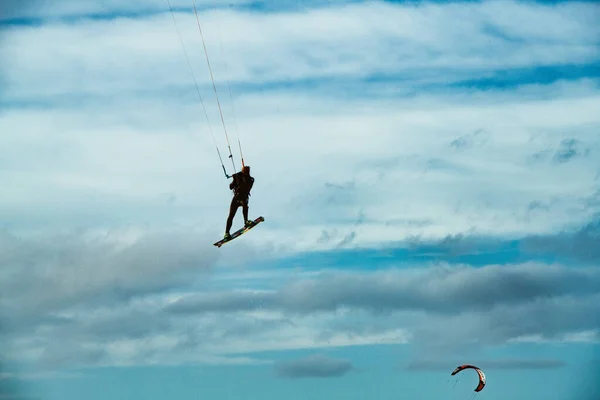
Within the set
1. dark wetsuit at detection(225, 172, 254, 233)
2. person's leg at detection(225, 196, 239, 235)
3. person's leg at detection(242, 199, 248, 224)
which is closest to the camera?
dark wetsuit at detection(225, 172, 254, 233)

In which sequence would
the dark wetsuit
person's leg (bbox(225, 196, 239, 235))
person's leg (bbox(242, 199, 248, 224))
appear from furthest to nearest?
person's leg (bbox(242, 199, 248, 224)) < person's leg (bbox(225, 196, 239, 235)) < the dark wetsuit

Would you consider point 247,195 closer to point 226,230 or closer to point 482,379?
point 226,230

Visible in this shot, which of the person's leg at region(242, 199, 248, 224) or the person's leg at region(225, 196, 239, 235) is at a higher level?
the person's leg at region(242, 199, 248, 224)

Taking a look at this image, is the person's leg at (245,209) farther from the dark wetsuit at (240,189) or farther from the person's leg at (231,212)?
the person's leg at (231,212)

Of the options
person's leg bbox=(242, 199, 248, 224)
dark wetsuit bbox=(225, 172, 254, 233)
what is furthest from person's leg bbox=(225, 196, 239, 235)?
person's leg bbox=(242, 199, 248, 224)

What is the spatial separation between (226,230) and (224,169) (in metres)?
4.50

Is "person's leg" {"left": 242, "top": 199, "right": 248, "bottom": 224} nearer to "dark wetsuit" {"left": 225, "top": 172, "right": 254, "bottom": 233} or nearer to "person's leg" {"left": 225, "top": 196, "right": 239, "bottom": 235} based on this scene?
"dark wetsuit" {"left": 225, "top": 172, "right": 254, "bottom": 233}

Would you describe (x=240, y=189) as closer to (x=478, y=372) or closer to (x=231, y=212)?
(x=231, y=212)

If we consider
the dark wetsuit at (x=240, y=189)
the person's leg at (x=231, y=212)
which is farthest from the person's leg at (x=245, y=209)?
the person's leg at (x=231, y=212)

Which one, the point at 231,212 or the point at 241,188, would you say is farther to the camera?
the point at 231,212

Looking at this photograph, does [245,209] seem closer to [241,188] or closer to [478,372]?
[241,188]

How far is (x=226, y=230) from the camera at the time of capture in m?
57.9

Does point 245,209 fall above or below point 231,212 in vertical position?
above

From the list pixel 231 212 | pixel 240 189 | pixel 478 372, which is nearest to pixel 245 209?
pixel 231 212
